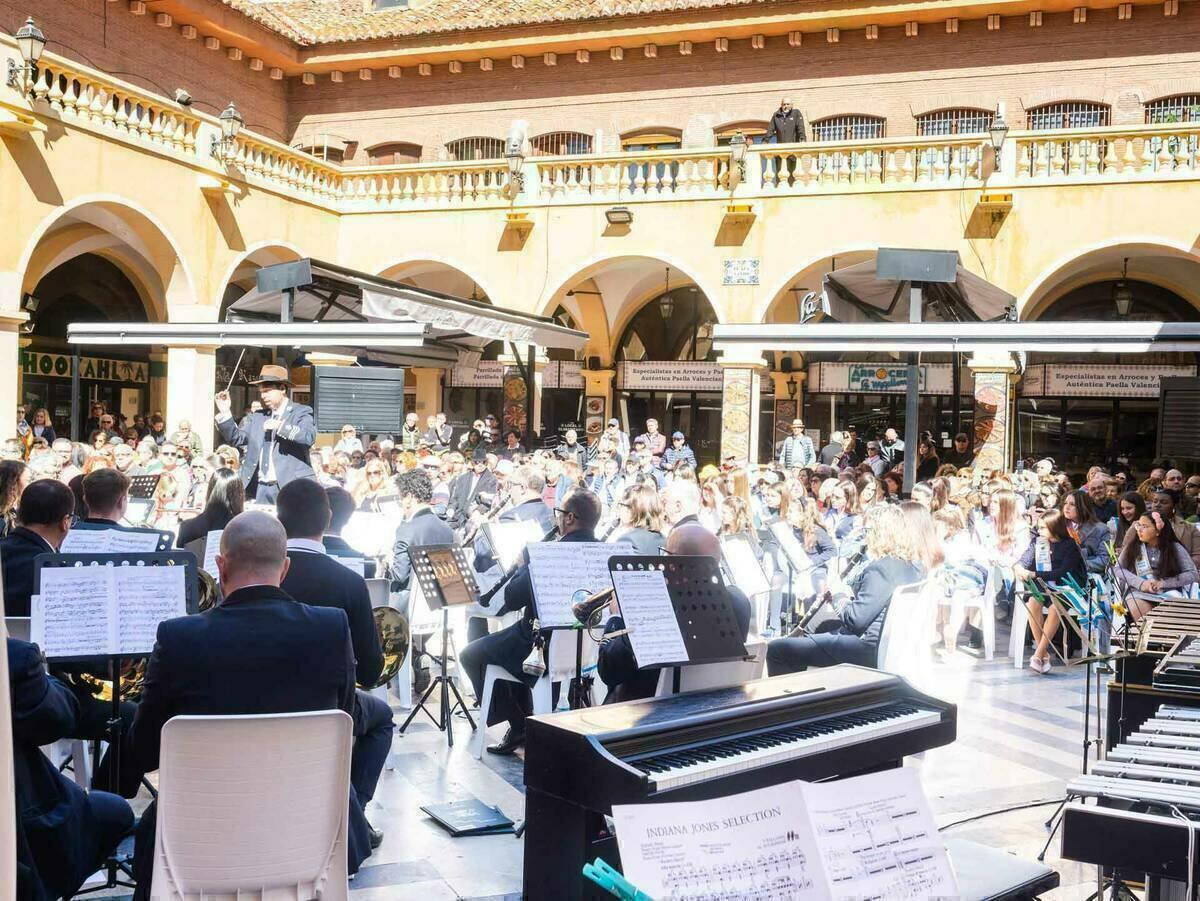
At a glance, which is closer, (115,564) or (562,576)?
(115,564)

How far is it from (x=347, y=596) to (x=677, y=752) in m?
1.94

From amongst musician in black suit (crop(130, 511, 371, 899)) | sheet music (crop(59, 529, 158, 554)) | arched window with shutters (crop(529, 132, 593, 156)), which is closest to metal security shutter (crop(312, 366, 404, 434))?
sheet music (crop(59, 529, 158, 554))

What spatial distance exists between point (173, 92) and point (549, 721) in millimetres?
21664

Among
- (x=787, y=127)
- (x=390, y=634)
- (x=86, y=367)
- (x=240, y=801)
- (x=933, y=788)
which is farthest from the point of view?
(x=86, y=367)

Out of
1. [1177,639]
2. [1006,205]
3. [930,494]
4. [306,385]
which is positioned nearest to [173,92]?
[306,385]

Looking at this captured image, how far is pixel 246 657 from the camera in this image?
336 centimetres

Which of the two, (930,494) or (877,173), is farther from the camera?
(877,173)

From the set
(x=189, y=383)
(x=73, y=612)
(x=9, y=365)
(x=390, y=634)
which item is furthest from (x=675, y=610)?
(x=189, y=383)

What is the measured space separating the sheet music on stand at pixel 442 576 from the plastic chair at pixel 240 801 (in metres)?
3.39

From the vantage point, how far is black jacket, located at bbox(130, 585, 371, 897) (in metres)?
3.32

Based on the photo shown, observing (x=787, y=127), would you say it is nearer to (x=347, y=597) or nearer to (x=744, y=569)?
(x=744, y=569)

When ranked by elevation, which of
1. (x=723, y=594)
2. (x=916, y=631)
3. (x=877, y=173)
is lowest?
(x=916, y=631)

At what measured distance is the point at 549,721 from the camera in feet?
9.96

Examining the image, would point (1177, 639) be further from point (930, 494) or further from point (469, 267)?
point (469, 267)
